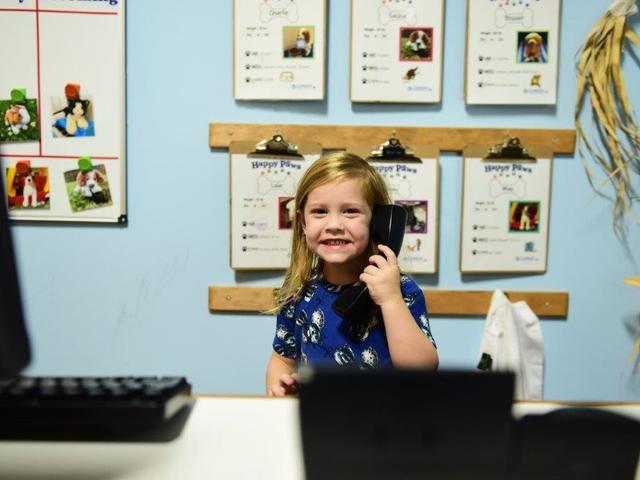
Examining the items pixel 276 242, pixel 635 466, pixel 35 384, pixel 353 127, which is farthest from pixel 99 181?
pixel 635 466

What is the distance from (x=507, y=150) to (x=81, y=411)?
139cm

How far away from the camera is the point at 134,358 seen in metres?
1.63

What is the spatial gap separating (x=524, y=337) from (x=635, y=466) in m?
1.25

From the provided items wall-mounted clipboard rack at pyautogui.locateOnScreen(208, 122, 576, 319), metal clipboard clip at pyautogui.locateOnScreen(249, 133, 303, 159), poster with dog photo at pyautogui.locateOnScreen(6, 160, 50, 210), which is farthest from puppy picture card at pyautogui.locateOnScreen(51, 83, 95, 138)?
metal clipboard clip at pyautogui.locateOnScreen(249, 133, 303, 159)

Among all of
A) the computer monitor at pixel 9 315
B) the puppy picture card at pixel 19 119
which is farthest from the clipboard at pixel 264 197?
the computer monitor at pixel 9 315

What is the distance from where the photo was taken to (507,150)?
157cm

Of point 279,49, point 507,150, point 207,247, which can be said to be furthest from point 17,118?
point 507,150

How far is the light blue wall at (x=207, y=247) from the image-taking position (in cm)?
155

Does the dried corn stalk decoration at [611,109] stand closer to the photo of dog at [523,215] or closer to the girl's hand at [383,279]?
the photo of dog at [523,215]

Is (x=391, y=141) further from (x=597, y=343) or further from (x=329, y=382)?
(x=329, y=382)

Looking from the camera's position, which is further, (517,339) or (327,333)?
(517,339)

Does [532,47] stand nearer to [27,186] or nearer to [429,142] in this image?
[429,142]

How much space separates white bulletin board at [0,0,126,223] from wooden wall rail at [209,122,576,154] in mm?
328

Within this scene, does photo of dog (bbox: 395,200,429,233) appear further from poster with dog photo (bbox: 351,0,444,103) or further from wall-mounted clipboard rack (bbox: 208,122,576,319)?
poster with dog photo (bbox: 351,0,444,103)
